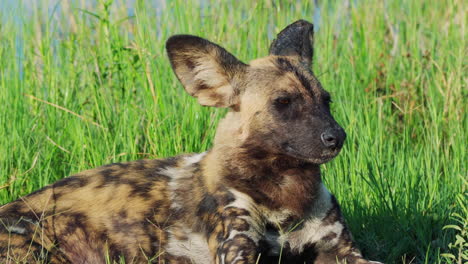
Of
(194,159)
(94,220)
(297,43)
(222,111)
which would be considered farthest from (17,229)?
(222,111)

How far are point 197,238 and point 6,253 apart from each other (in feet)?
3.09

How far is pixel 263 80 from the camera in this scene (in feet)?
13.4

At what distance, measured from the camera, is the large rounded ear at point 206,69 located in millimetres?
4105

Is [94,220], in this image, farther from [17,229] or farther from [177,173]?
[177,173]

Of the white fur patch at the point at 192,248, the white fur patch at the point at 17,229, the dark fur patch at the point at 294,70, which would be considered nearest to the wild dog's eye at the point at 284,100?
the dark fur patch at the point at 294,70

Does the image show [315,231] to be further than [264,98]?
No

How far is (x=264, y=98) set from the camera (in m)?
4.04

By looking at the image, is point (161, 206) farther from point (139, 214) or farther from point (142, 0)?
point (142, 0)

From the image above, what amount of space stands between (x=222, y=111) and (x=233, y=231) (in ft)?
6.78

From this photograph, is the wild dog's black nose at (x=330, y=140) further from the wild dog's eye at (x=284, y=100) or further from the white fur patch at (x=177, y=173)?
the white fur patch at (x=177, y=173)

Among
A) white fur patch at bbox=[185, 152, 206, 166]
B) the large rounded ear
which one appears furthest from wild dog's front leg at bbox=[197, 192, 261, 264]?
the large rounded ear

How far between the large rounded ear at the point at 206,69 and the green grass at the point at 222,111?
0.97 meters

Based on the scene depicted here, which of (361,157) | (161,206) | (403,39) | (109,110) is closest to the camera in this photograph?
(161,206)

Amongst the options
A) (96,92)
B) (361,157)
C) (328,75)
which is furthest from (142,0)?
(361,157)
